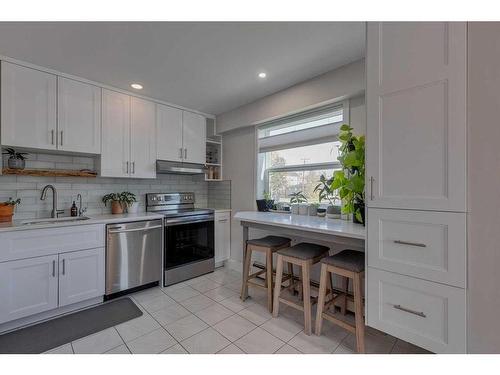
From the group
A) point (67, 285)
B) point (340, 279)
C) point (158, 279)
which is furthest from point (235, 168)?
point (67, 285)

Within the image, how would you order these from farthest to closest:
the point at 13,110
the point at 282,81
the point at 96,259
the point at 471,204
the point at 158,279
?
the point at 158,279
the point at 282,81
the point at 96,259
the point at 13,110
the point at 471,204

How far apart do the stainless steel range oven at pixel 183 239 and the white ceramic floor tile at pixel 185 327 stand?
2.86 feet

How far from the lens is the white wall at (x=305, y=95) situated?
2.16m

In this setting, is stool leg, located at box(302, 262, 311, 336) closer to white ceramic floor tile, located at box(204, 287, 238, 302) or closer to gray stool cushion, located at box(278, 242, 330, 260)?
gray stool cushion, located at box(278, 242, 330, 260)

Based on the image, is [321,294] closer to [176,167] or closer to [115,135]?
[176,167]

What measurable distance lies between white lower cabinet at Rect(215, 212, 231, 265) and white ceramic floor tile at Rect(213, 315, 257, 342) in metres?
1.40

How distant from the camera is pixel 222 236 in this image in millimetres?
3564

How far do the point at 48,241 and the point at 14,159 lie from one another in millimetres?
913

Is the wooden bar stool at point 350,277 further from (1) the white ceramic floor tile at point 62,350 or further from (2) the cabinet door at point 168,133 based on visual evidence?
(2) the cabinet door at point 168,133

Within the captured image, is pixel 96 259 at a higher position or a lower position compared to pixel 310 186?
lower

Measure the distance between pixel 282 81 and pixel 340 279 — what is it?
7.33 feet

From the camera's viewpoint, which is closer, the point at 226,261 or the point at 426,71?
the point at 426,71

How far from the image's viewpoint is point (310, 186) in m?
2.90

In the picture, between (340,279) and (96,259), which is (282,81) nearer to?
(340,279)
